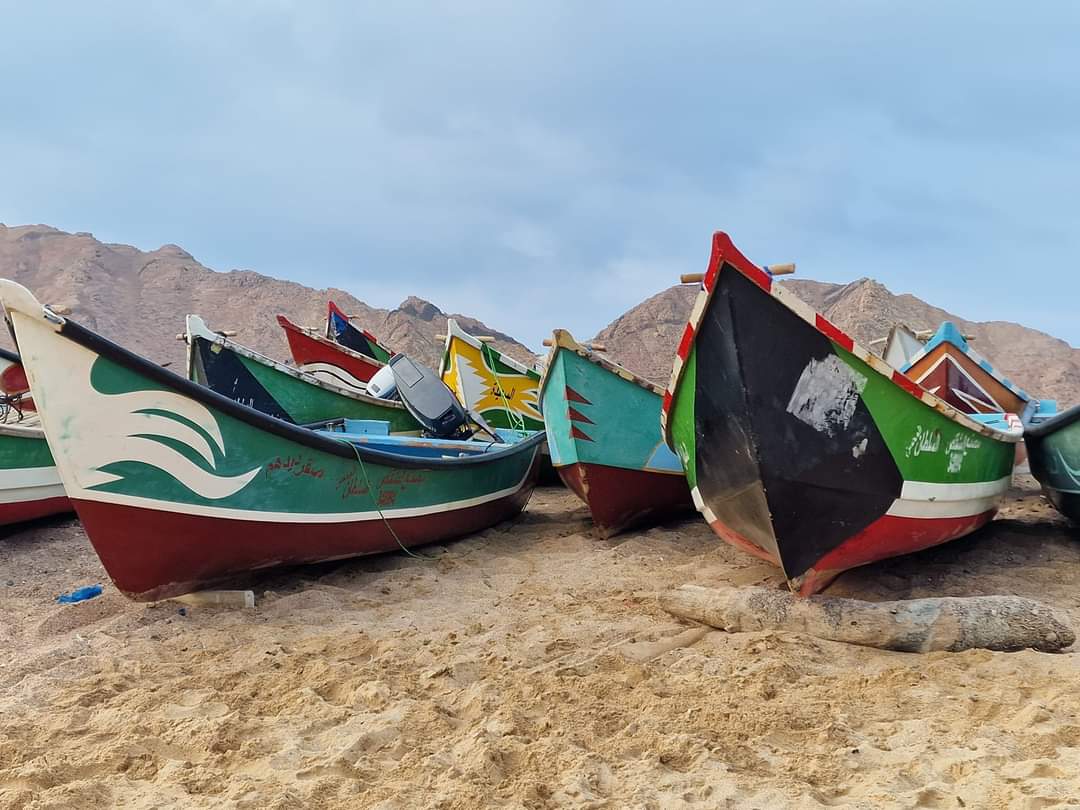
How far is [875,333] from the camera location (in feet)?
94.0

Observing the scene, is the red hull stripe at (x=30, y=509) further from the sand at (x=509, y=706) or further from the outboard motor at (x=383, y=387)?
the outboard motor at (x=383, y=387)

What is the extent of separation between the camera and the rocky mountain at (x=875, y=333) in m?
29.7

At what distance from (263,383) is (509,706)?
5986 millimetres

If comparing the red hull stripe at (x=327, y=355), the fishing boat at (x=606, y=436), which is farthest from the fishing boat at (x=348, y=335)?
the fishing boat at (x=606, y=436)

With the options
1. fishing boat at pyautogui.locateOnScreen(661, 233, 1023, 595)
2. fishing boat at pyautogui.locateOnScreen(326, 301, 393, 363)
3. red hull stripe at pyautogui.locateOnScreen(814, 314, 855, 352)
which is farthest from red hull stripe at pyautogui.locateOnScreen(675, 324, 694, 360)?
fishing boat at pyautogui.locateOnScreen(326, 301, 393, 363)

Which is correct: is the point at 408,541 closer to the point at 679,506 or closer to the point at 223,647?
the point at 223,647

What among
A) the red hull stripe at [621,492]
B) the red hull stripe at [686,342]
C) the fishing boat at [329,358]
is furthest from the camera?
the fishing boat at [329,358]

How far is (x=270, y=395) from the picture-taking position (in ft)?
25.6

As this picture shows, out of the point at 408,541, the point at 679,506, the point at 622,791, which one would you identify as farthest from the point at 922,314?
the point at 622,791

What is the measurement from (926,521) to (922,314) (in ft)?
110

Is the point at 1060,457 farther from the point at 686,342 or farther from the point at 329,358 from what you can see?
the point at 329,358

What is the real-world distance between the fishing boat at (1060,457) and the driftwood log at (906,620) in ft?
6.84

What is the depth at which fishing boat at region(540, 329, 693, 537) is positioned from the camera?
6.20 m

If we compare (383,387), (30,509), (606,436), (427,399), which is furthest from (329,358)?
(606,436)
